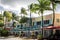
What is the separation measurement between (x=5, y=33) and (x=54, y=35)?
52.0 feet

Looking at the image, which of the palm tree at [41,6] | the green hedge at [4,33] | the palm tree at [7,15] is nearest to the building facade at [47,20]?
the palm tree at [41,6]

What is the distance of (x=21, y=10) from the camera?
44938 millimetres

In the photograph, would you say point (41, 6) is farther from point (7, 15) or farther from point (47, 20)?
point (7, 15)

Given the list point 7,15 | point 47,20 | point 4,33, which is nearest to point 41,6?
point 47,20

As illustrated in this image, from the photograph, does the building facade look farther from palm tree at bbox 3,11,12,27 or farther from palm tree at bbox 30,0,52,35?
palm tree at bbox 3,11,12,27

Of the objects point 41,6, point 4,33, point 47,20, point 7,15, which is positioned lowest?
point 4,33

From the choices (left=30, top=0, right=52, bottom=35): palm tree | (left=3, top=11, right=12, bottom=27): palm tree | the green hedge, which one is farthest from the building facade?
(left=3, top=11, right=12, bottom=27): palm tree

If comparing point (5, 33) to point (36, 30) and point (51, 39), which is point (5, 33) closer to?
point (36, 30)

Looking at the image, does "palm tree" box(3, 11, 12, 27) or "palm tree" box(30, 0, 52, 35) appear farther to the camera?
"palm tree" box(3, 11, 12, 27)

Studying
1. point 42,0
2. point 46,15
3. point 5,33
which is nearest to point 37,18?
point 46,15

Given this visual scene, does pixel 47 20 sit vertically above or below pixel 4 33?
above

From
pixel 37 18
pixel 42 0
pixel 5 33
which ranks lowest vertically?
pixel 5 33

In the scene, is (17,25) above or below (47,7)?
below

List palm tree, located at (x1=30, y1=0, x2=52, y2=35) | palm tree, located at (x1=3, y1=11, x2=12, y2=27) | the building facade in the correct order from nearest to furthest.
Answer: palm tree, located at (x1=30, y1=0, x2=52, y2=35) < the building facade < palm tree, located at (x1=3, y1=11, x2=12, y2=27)
